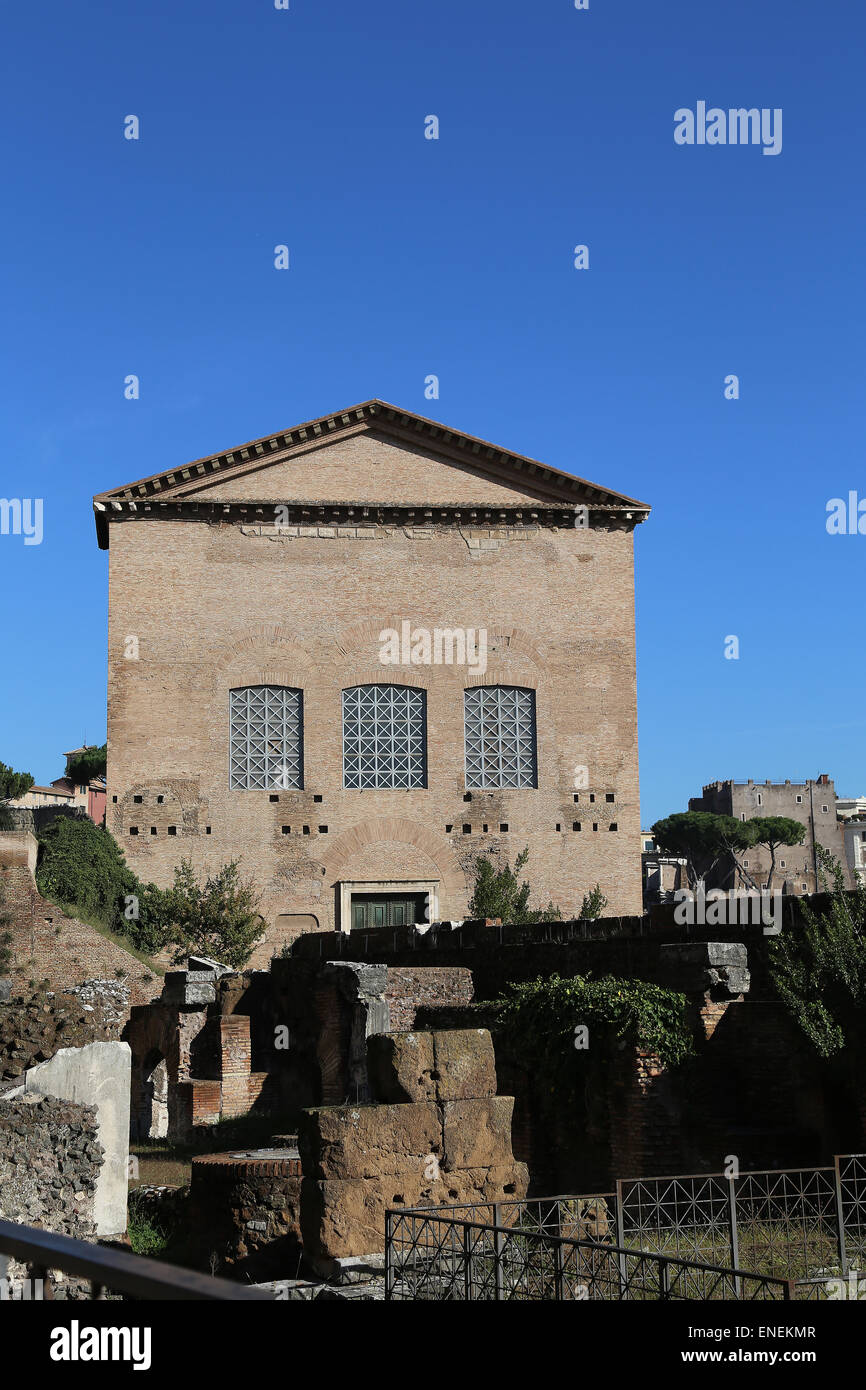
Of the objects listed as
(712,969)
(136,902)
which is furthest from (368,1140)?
(136,902)

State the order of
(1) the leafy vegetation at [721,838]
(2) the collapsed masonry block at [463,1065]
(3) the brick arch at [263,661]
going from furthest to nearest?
(1) the leafy vegetation at [721,838] < (3) the brick arch at [263,661] < (2) the collapsed masonry block at [463,1065]

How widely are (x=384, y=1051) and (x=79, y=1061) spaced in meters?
3.36

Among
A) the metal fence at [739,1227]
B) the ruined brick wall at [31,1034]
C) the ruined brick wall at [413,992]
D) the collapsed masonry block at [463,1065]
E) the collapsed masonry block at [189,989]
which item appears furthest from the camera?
the collapsed masonry block at [189,989]

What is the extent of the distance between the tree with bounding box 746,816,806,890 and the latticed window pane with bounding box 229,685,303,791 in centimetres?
4996

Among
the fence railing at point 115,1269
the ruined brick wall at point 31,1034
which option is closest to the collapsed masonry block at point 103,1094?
the ruined brick wall at point 31,1034

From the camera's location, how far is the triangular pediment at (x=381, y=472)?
107 ft

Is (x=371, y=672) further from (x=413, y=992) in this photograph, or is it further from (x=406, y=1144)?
(x=406, y=1144)

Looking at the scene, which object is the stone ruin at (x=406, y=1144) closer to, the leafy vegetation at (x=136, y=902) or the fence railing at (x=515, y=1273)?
the fence railing at (x=515, y=1273)

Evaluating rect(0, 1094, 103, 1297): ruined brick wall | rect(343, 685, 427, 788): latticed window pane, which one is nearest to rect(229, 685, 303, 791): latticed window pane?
rect(343, 685, 427, 788): latticed window pane

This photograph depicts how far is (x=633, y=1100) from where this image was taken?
40.0 ft

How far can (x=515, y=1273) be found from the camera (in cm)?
843

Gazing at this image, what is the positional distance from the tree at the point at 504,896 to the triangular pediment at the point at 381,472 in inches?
348
